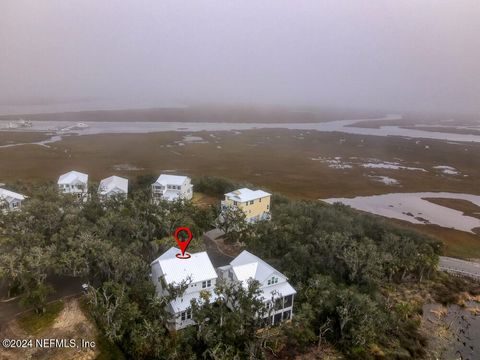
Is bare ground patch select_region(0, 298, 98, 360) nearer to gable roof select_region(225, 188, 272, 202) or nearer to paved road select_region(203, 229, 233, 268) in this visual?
paved road select_region(203, 229, 233, 268)

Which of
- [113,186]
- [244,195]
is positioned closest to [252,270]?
[244,195]

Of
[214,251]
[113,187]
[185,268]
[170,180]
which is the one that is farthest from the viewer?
[170,180]

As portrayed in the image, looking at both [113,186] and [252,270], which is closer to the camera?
[252,270]

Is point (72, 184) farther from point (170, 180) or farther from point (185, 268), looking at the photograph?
point (185, 268)

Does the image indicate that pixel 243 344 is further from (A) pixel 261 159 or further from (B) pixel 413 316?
(A) pixel 261 159

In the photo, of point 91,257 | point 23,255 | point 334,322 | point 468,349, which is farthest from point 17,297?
point 468,349

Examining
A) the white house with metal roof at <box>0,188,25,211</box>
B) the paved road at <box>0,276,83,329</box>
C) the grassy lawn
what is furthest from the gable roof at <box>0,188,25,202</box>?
the grassy lawn

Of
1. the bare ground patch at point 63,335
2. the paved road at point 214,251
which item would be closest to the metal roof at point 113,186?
the paved road at point 214,251
